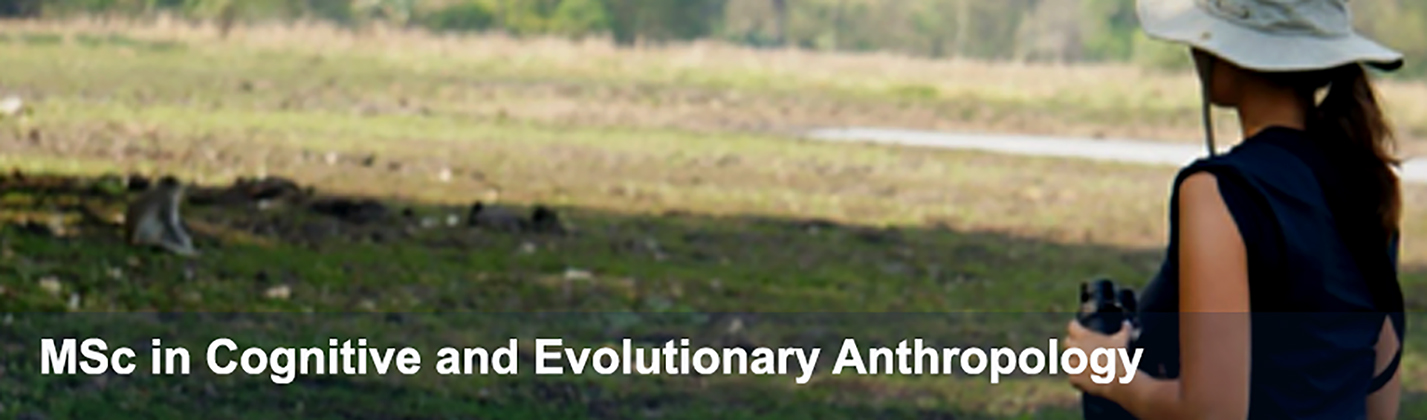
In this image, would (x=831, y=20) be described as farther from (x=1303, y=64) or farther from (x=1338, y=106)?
(x=1303, y=64)

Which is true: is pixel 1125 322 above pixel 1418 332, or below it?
above

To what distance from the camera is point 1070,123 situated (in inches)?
1300

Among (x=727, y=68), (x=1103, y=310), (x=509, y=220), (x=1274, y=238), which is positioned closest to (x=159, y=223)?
(x=509, y=220)

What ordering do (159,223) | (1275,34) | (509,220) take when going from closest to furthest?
(1275,34)
(159,223)
(509,220)

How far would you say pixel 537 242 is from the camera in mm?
13320

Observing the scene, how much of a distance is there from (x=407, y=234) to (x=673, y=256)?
1.49 metres

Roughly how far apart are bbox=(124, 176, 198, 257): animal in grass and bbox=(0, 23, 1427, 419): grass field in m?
0.17

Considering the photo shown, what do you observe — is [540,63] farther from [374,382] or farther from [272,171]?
[374,382]

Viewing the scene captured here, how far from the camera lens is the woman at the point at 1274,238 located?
2744 mm

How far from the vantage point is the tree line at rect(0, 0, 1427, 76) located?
6756 centimetres

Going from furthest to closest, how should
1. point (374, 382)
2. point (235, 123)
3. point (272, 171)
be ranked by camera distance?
point (235, 123), point (272, 171), point (374, 382)

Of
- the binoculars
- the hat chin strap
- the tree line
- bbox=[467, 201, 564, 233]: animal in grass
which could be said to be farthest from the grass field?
the tree line

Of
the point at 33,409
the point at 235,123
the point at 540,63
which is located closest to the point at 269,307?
the point at 33,409

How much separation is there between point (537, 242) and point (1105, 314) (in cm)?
1051
